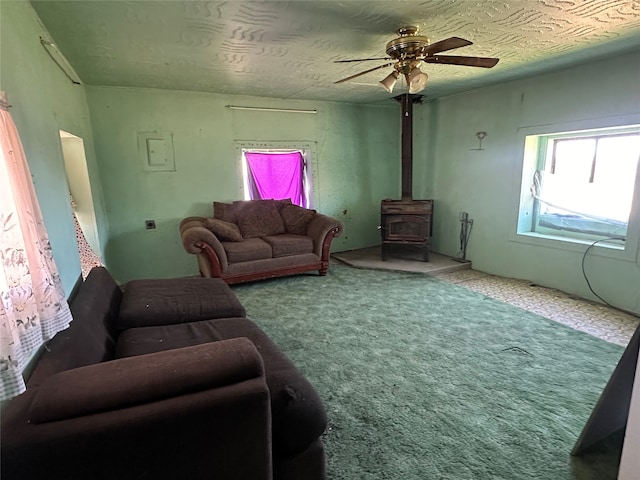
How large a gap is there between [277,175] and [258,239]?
1.12 meters

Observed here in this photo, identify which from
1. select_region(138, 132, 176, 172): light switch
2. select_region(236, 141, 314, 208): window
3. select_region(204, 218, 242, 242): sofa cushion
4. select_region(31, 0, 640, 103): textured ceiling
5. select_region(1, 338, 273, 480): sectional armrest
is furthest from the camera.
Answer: select_region(236, 141, 314, 208): window

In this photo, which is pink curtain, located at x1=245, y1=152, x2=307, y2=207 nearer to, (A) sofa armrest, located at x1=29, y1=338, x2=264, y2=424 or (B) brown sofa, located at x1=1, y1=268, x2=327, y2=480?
(B) brown sofa, located at x1=1, y1=268, x2=327, y2=480

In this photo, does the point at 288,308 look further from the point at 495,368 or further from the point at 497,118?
the point at 497,118

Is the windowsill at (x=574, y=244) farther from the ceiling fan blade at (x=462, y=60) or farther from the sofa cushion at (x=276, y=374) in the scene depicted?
the sofa cushion at (x=276, y=374)

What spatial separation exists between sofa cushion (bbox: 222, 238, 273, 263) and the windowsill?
114 inches

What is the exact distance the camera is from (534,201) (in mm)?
3908

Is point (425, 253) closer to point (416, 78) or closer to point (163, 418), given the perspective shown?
point (416, 78)

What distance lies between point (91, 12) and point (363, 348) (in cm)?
273

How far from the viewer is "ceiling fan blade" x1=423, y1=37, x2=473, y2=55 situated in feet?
6.81

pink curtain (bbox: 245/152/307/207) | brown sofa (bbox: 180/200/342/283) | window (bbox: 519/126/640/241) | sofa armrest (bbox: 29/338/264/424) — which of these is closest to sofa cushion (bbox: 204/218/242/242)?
brown sofa (bbox: 180/200/342/283)

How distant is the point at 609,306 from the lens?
3.14 metres

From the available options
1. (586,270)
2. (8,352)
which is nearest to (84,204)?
(8,352)

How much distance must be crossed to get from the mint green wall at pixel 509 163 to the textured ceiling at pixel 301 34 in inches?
11.2

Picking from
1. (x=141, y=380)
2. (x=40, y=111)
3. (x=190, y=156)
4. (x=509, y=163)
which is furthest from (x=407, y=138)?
(x=141, y=380)
